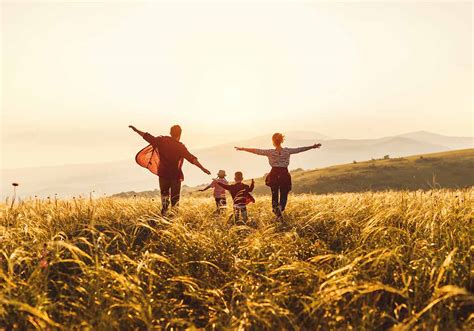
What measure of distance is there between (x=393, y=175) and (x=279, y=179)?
46703 mm

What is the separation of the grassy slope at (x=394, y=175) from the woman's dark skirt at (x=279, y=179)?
127ft

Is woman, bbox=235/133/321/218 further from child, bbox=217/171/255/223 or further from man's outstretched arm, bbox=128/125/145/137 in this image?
man's outstretched arm, bbox=128/125/145/137

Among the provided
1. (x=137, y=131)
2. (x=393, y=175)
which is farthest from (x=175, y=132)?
(x=393, y=175)

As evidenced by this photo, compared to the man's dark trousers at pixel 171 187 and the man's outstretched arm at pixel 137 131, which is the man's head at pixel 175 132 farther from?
the man's dark trousers at pixel 171 187

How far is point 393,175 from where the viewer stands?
170 ft

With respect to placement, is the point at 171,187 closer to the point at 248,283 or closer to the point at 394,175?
the point at 248,283

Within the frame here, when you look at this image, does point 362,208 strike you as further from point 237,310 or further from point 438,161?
point 438,161

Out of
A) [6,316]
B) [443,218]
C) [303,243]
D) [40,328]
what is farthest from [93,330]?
[443,218]

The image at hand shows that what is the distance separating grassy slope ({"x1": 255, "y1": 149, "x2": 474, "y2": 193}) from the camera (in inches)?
1921

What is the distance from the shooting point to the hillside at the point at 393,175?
48.8 meters

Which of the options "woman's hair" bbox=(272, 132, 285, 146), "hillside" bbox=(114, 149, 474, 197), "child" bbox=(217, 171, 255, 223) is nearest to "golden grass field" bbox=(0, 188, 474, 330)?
"child" bbox=(217, 171, 255, 223)

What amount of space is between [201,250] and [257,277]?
39.3 inches

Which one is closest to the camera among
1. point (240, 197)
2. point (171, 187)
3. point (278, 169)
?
point (240, 197)

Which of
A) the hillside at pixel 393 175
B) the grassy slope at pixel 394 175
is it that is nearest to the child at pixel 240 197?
the hillside at pixel 393 175
